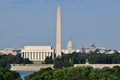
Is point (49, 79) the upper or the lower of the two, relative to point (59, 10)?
lower

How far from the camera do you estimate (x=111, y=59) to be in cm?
11394

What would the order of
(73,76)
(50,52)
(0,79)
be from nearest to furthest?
(73,76) → (0,79) → (50,52)

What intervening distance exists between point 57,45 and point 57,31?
4742mm

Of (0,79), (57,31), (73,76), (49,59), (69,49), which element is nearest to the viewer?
(73,76)

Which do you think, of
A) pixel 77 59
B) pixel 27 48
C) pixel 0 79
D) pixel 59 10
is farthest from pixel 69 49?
pixel 0 79

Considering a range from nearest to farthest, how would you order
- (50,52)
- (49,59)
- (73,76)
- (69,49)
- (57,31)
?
(73,76) → (57,31) → (49,59) → (50,52) → (69,49)

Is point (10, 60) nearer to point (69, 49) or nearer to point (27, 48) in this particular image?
point (27, 48)

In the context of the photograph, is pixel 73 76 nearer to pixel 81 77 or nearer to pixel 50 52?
pixel 81 77

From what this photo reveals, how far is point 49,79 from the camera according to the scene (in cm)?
4044

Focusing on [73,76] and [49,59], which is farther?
[49,59]

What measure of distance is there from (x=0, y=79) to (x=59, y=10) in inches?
2365

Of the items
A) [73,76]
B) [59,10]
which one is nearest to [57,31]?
[59,10]

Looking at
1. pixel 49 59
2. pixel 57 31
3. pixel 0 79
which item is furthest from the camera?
pixel 49 59

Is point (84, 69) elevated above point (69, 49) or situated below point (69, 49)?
below
